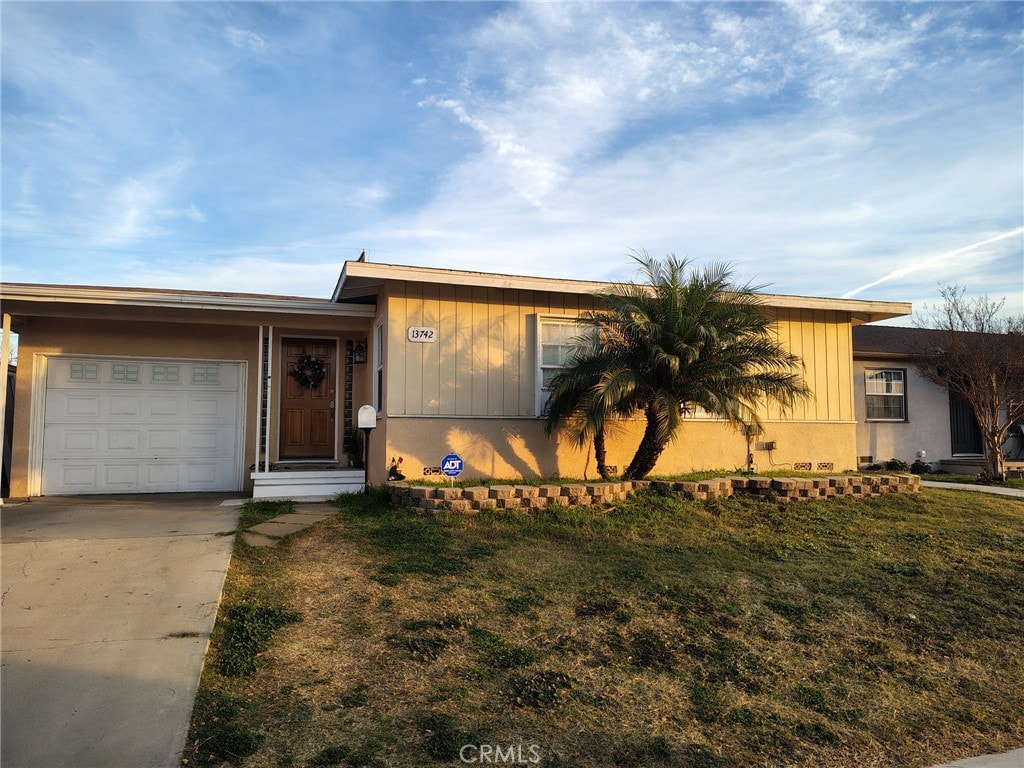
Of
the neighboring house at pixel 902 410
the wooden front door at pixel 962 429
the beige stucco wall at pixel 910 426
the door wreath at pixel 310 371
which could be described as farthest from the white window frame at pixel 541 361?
the wooden front door at pixel 962 429

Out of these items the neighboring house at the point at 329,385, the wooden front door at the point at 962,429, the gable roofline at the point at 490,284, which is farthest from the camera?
the wooden front door at the point at 962,429

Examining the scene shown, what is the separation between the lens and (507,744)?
3.37 m

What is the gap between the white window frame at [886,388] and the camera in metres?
14.3

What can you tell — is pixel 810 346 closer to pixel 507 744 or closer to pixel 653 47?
pixel 653 47

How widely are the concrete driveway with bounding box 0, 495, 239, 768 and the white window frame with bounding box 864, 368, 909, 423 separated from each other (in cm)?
1267

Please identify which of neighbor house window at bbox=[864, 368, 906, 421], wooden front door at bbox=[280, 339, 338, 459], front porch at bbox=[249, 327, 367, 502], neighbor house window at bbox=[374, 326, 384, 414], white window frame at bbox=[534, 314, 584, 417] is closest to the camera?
neighbor house window at bbox=[374, 326, 384, 414]

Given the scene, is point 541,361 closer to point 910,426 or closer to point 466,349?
point 466,349

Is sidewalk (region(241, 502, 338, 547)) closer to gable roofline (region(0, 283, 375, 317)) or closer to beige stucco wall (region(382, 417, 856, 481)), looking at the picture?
beige stucco wall (region(382, 417, 856, 481))

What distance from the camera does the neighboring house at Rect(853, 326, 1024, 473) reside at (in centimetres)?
1423

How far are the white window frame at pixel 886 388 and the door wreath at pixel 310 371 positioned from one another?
10969 millimetres

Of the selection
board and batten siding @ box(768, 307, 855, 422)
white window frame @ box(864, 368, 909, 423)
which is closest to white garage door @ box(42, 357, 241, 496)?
board and batten siding @ box(768, 307, 855, 422)

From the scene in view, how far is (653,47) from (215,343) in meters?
8.08

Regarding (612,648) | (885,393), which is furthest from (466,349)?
(885,393)

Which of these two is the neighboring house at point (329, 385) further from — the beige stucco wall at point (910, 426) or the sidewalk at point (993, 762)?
the sidewalk at point (993, 762)
